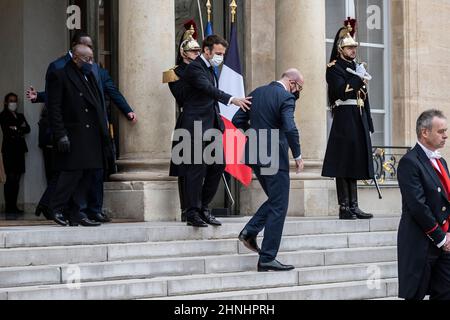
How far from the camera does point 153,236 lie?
1052 cm

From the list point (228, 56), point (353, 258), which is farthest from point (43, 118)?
point (353, 258)

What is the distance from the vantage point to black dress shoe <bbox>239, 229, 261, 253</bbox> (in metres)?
10.5

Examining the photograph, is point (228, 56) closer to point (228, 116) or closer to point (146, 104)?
point (228, 116)

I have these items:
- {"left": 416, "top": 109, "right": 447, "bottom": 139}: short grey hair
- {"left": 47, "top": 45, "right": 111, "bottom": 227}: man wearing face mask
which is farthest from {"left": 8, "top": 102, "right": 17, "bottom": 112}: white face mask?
{"left": 416, "top": 109, "right": 447, "bottom": 139}: short grey hair

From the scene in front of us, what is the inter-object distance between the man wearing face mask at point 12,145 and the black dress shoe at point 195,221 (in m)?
4.29

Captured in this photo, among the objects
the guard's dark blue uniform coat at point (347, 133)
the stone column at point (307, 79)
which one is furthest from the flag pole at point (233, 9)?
the guard's dark blue uniform coat at point (347, 133)

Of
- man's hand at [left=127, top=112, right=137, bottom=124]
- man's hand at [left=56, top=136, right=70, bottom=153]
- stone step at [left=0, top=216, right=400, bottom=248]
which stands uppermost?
man's hand at [left=127, top=112, right=137, bottom=124]

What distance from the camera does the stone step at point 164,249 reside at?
9453 millimetres

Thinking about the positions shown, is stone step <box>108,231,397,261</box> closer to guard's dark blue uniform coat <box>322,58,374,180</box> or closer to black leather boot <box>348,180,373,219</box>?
black leather boot <box>348,180,373,219</box>

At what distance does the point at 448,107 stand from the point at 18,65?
6.52m

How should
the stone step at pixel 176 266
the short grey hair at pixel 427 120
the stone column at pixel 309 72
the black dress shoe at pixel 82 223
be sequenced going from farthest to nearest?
the stone column at pixel 309 72 → the black dress shoe at pixel 82 223 → the stone step at pixel 176 266 → the short grey hair at pixel 427 120

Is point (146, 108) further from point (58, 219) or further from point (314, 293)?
point (314, 293)

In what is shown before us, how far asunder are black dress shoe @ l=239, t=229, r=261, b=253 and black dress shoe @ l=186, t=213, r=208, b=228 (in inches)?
21.5

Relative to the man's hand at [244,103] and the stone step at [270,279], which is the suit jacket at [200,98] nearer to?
the man's hand at [244,103]
